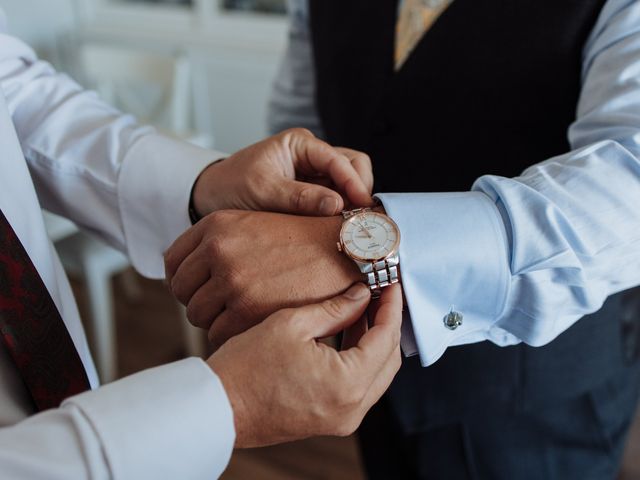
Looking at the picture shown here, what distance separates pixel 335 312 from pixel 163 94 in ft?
6.49

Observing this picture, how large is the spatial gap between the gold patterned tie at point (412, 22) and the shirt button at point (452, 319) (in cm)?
44

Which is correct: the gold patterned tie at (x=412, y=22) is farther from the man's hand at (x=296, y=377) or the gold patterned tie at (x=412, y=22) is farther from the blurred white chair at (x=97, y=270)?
the blurred white chair at (x=97, y=270)

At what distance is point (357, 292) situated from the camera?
0.64 meters

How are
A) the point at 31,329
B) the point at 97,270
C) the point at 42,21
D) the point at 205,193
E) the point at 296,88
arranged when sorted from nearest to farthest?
the point at 31,329 < the point at 205,193 < the point at 296,88 < the point at 97,270 < the point at 42,21

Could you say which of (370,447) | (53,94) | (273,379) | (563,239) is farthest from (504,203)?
(370,447)

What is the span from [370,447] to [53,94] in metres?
0.88

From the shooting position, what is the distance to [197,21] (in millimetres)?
3156

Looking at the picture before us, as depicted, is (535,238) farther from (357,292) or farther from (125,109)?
(125,109)

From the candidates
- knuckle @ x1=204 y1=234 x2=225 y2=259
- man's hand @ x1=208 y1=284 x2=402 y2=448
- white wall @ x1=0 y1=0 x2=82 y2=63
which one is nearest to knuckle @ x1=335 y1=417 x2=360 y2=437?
man's hand @ x1=208 y1=284 x2=402 y2=448

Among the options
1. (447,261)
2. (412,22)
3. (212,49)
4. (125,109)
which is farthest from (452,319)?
(212,49)

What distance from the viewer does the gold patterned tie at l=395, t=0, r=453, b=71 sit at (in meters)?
0.97

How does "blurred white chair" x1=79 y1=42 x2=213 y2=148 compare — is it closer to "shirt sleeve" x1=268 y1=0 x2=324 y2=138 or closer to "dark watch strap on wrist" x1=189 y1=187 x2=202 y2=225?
"shirt sleeve" x1=268 y1=0 x2=324 y2=138

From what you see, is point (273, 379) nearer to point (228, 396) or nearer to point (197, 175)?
point (228, 396)

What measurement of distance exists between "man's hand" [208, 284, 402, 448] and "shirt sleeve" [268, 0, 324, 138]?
0.80m
